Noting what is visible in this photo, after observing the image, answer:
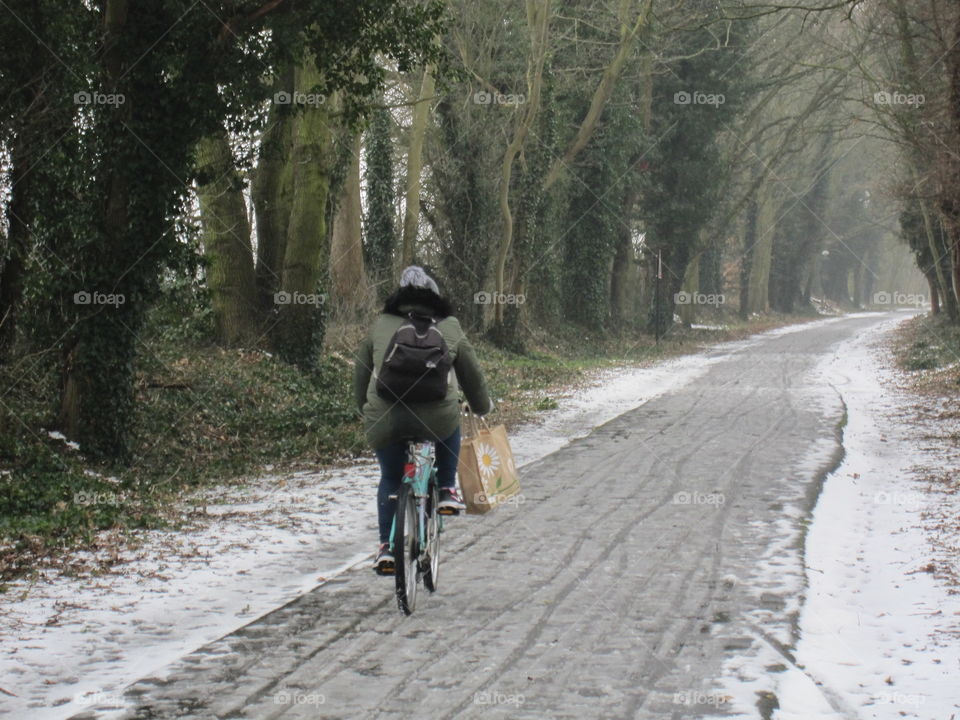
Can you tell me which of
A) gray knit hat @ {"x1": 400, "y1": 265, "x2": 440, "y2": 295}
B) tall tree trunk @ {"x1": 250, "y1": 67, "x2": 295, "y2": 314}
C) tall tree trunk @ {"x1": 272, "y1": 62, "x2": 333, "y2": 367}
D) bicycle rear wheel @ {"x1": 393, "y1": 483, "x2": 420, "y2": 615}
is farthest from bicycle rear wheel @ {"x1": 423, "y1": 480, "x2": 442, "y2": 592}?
tall tree trunk @ {"x1": 250, "y1": 67, "x2": 295, "y2": 314}

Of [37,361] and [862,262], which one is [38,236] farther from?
[862,262]

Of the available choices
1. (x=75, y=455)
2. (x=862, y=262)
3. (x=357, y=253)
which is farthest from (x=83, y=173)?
(x=862, y=262)

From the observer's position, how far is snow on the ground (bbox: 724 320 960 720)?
553 cm

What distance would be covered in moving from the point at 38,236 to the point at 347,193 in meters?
13.8

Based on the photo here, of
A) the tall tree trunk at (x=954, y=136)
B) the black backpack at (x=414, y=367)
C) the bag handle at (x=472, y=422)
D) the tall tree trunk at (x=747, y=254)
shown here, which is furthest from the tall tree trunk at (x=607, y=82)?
the tall tree trunk at (x=747, y=254)

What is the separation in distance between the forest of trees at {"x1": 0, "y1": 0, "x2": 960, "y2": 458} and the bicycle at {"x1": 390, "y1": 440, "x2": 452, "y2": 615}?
5.92m

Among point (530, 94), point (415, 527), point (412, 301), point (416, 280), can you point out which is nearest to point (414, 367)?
point (412, 301)

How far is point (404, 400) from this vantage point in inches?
270

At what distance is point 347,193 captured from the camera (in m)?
25.3

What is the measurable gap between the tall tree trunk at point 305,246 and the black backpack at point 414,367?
38.2 ft

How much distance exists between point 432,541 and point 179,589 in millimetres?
1831

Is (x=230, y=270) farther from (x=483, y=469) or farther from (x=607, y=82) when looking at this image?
(x=607, y=82)

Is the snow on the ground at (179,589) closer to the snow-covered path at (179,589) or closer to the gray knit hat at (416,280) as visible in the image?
the snow-covered path at (179,589)

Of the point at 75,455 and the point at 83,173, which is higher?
the point at 83,173
